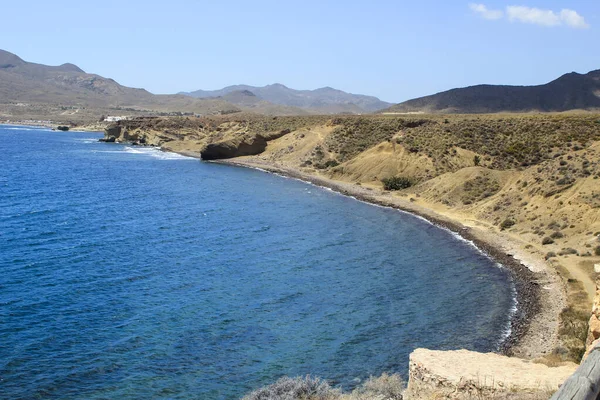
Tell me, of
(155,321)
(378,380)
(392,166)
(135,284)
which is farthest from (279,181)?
(378,380)

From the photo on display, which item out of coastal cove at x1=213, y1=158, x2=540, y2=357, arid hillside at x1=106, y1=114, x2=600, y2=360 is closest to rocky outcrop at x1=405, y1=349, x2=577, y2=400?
arid hillside at x1=106, y1=114, x2=600, y2=360

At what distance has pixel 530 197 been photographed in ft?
142

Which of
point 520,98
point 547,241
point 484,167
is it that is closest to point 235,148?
point 484,167

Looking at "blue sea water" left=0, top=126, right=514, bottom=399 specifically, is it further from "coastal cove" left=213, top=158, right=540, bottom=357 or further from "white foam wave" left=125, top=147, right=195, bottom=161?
"white foam wave" left=125, top=147, right=195, bottom=161

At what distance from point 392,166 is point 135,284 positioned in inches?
→ 1622

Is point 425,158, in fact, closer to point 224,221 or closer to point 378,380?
point 224,221

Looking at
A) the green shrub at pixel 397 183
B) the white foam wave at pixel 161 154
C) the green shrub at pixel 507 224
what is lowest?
the green shrub at pixel 507 224

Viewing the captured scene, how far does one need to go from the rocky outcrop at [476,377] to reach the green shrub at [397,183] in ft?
143

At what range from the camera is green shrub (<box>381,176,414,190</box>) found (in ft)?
193

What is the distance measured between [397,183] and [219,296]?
3643cm

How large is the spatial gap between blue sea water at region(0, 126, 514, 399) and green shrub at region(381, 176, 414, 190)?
9.99 m

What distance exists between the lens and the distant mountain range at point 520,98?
12912 cm

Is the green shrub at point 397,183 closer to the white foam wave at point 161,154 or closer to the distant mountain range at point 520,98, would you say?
the white foam wave at point 161,154

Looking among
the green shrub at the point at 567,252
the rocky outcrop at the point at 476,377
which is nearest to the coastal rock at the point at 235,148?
the green shrub at the point at 567,252
